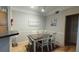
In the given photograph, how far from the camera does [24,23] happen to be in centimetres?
158

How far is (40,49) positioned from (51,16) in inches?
26.7

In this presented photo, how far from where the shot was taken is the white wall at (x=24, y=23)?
1537 mm

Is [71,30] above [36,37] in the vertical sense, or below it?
above

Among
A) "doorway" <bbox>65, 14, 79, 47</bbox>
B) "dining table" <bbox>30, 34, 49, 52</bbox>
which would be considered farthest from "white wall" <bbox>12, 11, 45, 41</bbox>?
"doorway" <bbox>65, 14, 79, 47</bbox>

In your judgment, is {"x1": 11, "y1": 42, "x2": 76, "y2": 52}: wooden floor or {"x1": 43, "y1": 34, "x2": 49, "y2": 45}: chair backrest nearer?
{"x1": 11, "y1": 42, "x2": 76, "y2": 52}: wooden floor

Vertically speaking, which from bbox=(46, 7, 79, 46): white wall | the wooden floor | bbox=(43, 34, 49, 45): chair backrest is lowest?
the wooden floor

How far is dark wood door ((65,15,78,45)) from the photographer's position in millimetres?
1576

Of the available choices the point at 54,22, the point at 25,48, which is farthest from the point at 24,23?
the point at 54,22

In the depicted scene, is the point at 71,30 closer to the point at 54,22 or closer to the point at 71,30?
the point at 71,30

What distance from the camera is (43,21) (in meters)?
1.63

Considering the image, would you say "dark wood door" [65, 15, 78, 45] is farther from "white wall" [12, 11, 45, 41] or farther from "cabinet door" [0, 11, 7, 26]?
"cabinet door" [0, 11, 7, 26]

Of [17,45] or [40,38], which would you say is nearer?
[17,45]
